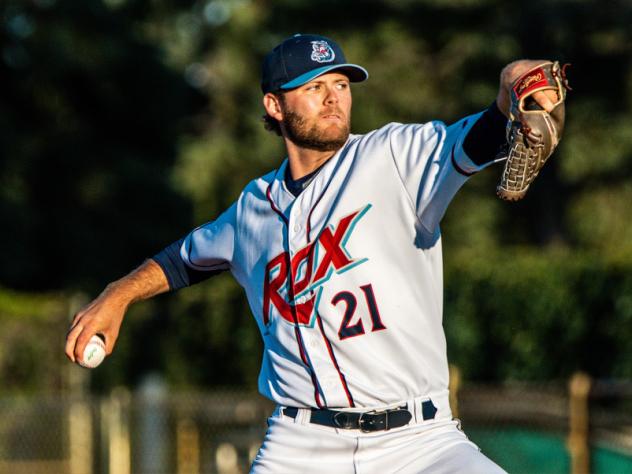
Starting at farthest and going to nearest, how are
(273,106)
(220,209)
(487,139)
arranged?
(220,209) < (273,106) < (487,139)

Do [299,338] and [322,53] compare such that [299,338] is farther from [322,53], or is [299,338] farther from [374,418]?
[322,53]

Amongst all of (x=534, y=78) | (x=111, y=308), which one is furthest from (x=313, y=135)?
(x=534, y=78)

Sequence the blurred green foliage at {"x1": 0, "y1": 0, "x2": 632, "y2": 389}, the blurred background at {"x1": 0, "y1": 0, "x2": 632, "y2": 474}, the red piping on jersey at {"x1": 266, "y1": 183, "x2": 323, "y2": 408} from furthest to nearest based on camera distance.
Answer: the blurred green foliage at {"x1": 0, "y1": 0, "x2": 632, "y2": 389} < the blurred background at {"x1": 0, "y1": 0, "x2": 632, "y2": 474} < the red piping on jersey at {"x1": 266, "y1": 183, "x2": 323, "y2": 408}

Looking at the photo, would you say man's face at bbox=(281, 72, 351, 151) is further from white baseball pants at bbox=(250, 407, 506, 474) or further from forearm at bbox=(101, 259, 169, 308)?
white baseball pants at bbox=(250, 407, 506, 474)

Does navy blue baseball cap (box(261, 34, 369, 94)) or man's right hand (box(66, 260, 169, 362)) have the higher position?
navy blue baseball cap (box(261, 34, 369, 94))

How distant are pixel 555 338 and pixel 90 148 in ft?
39.3

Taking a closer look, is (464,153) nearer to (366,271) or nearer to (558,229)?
(366,271)

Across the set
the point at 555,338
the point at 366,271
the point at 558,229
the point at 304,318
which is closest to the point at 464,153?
the point at 366,271

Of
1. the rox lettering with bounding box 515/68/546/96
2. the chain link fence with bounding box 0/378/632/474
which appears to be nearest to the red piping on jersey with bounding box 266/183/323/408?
the rox lettering with bounding box 515/68/546/96

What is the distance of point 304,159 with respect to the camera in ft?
15.4

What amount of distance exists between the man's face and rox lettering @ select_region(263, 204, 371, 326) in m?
0.40

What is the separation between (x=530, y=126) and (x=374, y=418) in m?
1.28

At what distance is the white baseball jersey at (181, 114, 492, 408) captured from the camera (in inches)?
167

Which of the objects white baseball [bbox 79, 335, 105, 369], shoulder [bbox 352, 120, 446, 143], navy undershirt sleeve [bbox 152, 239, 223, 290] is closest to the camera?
shoulder [bbox 352, 120, 446, 143]
